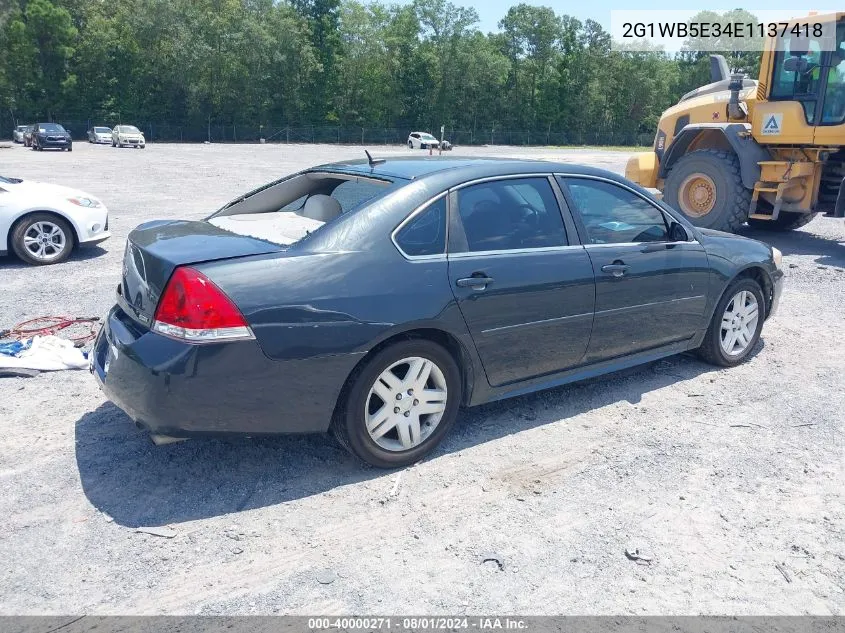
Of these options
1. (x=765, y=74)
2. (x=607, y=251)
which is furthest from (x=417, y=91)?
(x=607, y=251)

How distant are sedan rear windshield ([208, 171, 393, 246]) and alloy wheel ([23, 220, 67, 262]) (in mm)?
4908

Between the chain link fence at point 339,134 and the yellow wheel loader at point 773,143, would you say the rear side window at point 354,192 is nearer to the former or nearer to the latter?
the yellow wheel loader at point 773,143

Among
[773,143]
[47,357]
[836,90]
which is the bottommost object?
[47,357]

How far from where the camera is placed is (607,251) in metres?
4.64

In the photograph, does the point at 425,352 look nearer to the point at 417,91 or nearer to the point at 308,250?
the point at 308,250

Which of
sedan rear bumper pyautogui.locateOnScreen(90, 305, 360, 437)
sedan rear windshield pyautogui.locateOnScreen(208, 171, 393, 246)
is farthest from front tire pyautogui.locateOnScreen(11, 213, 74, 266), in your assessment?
sedan rear bumper pyautogui.locateOnScreen(90, 305, 360, 437)

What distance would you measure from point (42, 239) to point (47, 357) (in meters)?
4.07

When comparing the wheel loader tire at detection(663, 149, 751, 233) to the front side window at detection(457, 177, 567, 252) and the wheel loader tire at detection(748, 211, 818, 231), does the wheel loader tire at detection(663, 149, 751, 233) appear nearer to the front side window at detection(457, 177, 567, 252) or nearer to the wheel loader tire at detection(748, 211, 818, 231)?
the wheel loader tire at detection(748, 211, 818, 231)

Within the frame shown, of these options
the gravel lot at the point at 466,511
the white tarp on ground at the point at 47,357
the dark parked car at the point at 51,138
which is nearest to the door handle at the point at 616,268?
the gravel lot at the point at 466,511

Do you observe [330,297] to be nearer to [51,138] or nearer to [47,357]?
[47,357]

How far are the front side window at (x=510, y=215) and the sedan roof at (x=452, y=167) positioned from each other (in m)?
0.08

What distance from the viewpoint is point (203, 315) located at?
336cm

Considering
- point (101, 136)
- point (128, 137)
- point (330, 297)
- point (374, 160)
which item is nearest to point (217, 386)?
point (330, 297)

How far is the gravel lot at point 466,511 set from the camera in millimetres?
2947
